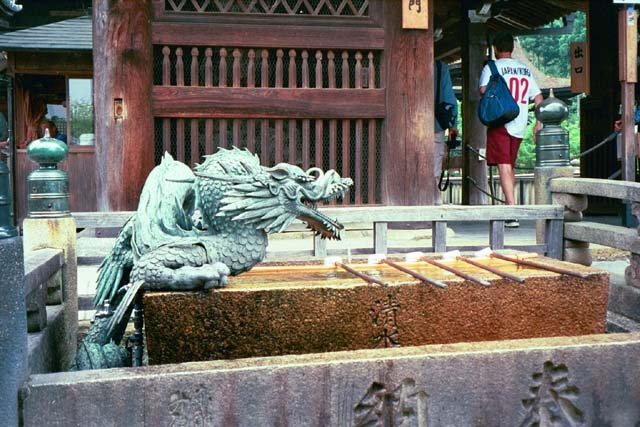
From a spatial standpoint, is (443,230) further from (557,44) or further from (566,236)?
(557,44)

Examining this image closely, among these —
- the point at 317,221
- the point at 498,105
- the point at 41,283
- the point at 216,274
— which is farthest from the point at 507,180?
the point at 41,283

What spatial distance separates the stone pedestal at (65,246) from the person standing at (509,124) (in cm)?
529

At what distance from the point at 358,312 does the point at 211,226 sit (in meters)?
0.80

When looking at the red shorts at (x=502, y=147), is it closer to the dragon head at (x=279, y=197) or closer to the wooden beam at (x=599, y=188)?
the wooden beam at (x=599, y=188)

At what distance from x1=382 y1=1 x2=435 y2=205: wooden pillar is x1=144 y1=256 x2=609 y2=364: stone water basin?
11.9 ft

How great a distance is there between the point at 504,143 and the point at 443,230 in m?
3.18

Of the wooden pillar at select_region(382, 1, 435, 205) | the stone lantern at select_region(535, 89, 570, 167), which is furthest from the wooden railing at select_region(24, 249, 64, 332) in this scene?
the wooden pillar at select_region(382, 1, 435, 205)

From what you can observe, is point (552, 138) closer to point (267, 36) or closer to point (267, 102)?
point (267, 102)

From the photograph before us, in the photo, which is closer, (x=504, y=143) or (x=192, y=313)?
(x=192, y=313)

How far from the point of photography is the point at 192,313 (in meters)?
3.12

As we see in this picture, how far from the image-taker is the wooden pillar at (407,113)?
7.29 metres

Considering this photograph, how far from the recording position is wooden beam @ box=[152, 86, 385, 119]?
271 inches

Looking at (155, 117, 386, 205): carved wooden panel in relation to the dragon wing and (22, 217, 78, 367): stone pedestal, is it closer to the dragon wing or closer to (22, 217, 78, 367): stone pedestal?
(22, 217, 78, 367): stone pedestal

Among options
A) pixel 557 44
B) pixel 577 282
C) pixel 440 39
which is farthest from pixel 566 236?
pixel 557 44
